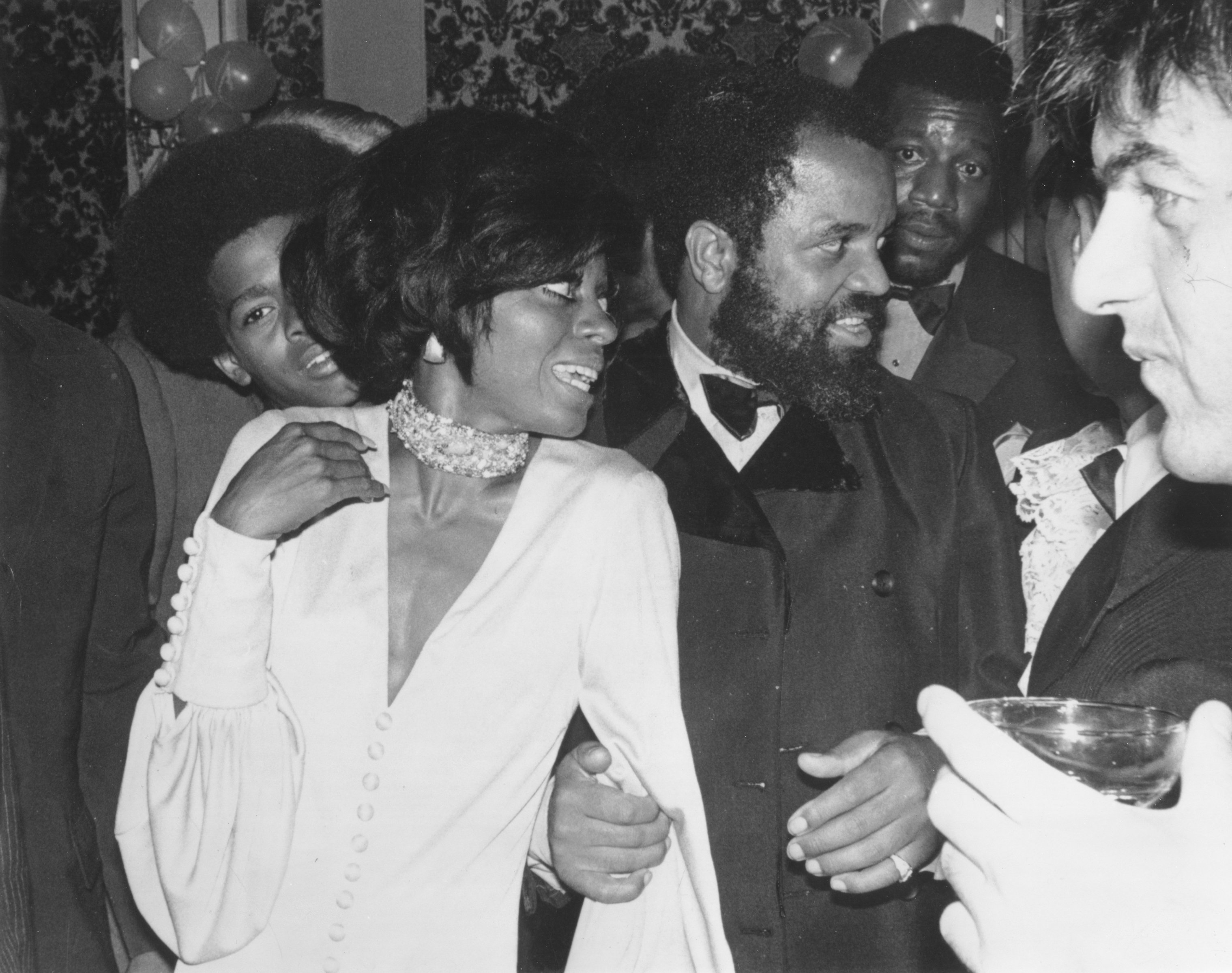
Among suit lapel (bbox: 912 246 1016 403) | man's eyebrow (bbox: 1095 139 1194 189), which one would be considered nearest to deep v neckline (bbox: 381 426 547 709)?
man's eyebrow (bbox: 1095 139 1194 189)

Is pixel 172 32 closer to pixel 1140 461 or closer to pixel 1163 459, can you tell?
pixel 1140 461

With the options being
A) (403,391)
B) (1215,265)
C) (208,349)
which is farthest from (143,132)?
(1215,265)

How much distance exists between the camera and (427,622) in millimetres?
1158

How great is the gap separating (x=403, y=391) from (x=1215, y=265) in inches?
30.1

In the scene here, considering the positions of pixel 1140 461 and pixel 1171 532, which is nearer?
pixel 1171 532

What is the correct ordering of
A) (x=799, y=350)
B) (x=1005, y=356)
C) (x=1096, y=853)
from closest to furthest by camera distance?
(x=1096, y=853) < (x=799, y=350) < (x=1005, y=356)

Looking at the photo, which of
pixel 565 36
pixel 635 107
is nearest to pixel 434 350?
pixel 635 107

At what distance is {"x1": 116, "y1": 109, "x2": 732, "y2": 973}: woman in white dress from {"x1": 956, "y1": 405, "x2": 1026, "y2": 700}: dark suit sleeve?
0.37 metres

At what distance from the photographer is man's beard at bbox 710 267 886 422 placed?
1.39 m

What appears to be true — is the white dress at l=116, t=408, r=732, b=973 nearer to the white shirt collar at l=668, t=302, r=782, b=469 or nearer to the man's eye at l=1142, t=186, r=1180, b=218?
the white shirt collar at l=668, t=302, r=782, b=469

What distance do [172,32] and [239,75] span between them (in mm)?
130

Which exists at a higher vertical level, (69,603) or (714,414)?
(714,414)

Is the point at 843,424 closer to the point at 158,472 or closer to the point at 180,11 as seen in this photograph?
the point at 158,472

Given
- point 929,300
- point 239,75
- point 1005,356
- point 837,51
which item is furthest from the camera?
point 239,75
